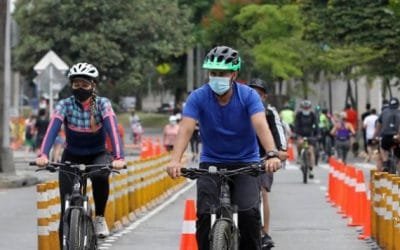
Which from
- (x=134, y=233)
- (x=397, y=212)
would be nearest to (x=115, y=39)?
(x=134, y=233)

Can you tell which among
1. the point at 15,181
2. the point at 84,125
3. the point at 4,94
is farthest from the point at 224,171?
the point at 4,94

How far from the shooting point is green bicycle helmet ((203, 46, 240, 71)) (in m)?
9.55

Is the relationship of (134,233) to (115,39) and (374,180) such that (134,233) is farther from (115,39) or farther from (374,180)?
(115,39)

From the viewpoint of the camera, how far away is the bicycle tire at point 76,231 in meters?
10.9

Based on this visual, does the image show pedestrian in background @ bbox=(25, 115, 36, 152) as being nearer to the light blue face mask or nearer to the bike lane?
the bike lane

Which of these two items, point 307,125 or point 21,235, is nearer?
→ point 21,235

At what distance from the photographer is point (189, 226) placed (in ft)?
38.9

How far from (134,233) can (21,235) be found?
142 centimetres

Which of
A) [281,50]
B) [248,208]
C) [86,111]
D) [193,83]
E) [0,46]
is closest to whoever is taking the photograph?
[248,208]

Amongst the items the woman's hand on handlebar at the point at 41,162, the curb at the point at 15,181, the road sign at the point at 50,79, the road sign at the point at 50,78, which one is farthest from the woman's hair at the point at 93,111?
the road sign at the point at 50,78

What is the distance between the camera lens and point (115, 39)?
48.2m

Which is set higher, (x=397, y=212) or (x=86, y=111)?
(x=86, y=111)

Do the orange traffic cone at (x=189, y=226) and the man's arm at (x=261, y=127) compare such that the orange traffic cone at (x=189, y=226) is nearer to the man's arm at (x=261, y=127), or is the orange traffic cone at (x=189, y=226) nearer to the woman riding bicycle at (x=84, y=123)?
the woman riding bicycle at (x=84, y=123)

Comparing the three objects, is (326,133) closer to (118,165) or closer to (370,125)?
(370,125)
